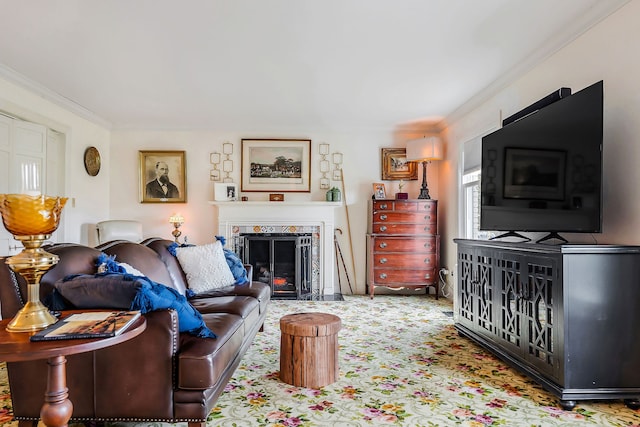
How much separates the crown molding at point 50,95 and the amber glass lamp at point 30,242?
3101 mm

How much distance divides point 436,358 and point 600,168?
1.72 metres

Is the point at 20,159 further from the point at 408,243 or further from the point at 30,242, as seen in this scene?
the point at 408,243

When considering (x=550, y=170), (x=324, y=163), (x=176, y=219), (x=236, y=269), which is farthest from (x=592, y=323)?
(x=176, y=219)

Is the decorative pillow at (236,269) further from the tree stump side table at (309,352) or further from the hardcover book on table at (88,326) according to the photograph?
the hardcover book on table at (88,326)

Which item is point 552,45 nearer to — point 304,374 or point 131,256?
point 304,374

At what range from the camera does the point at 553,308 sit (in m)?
2.35

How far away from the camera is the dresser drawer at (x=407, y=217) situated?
5.47 metres

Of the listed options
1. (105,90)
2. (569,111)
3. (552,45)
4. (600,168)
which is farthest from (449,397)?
(105,90)

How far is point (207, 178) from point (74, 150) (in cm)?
168

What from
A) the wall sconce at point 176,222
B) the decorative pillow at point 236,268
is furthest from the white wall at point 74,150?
the decorative pillow at point 236,268

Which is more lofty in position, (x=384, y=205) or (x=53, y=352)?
(x=384, y=205)

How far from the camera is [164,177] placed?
5.91 metres

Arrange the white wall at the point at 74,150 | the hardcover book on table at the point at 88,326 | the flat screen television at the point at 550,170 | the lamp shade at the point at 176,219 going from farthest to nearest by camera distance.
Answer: the lamp shade at the point at 176,219 < the white wall at the point at 74,150 < the flat screen television at the point at 550,170 < the hardcover book on table at the point at 88,326

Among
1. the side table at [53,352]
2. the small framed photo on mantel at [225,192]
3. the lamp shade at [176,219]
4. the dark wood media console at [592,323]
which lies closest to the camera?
the side table at [53,352]
